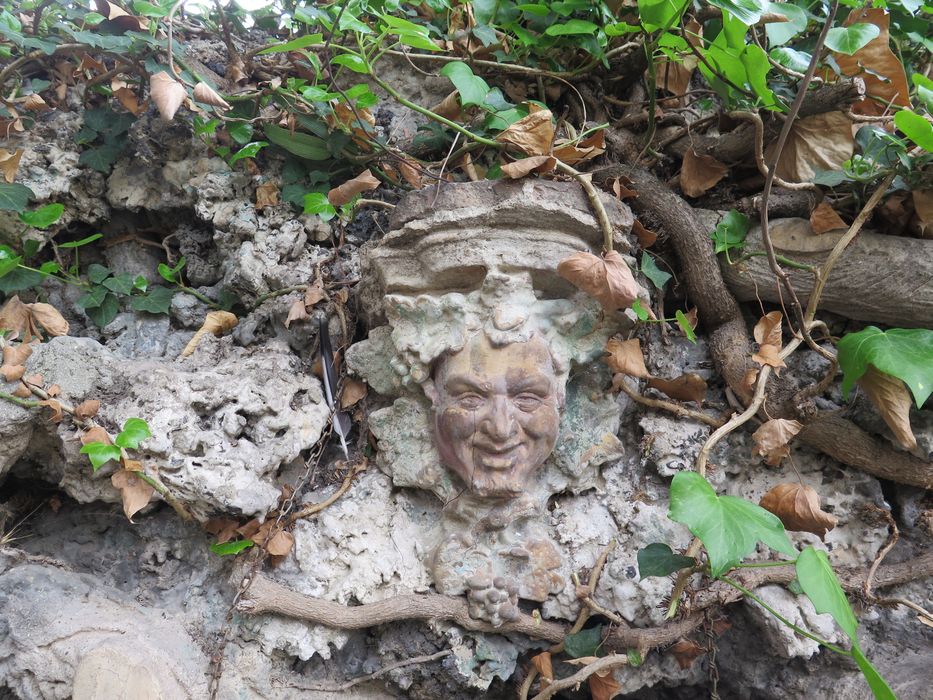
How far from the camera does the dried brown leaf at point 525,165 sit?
1415mm

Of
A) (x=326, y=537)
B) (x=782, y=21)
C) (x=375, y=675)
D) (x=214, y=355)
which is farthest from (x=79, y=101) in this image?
(x=782, y=21)

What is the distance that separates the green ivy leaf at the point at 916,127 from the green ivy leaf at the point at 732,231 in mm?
426

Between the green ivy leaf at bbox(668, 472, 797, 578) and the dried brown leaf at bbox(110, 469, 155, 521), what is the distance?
1.13m

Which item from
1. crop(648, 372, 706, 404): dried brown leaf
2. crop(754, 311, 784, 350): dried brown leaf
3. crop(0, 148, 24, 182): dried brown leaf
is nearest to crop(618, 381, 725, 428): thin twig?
Result: crop(648, 372, 706, 404): dried brown leaf

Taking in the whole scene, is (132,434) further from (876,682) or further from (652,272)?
(876,682)

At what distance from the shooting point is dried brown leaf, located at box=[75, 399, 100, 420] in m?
1.40

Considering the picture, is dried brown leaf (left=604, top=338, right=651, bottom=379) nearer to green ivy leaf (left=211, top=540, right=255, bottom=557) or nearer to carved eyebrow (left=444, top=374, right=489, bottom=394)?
carved eyebrow (left=444, top=374, right=489, bottom=394)

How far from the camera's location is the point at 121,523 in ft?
5.23

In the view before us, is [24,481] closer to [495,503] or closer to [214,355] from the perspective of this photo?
[214,355]

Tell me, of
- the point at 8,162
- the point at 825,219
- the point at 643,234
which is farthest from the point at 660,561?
the point at 8,162

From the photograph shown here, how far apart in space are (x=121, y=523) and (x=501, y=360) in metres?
1.12

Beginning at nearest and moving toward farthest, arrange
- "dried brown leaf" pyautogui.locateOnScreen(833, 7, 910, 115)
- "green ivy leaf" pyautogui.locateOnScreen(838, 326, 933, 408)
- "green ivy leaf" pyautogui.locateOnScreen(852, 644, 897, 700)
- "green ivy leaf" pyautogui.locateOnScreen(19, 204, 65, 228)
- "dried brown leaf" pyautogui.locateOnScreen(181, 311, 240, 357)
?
"green ivy leaf" pyautogui.locateOnScreen(852, 644, 897, 700) < "green ivy leaf" pyautogui.locateOnScreen(838, 326, 933, 408) < "dried brown leaf" pyautogui.locateOnScreen(833, 7, 910, 115) < "green ivy leaf" pyautogui.locateOnScreen(19, 204, 65, 228) < "dried brown leaf" pyautogui.locateOnScreen(181, 311, 240, 357)

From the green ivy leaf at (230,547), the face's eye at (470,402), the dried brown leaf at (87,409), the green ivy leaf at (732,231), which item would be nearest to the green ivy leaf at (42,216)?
the dried brown leaf at (87,409)

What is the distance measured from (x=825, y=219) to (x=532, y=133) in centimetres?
79
